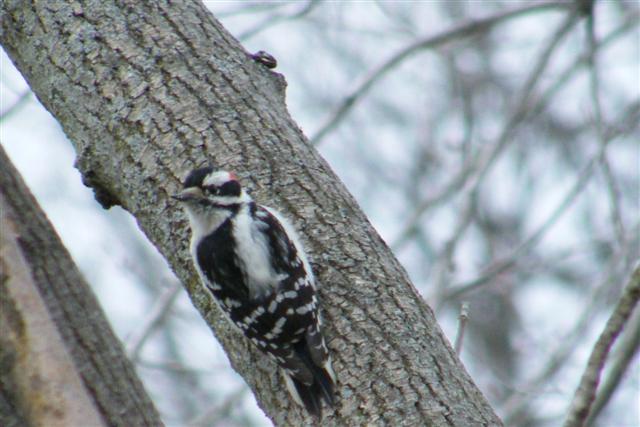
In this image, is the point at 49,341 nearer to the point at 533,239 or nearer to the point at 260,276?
the point at 260,276

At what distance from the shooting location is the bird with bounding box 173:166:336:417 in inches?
158

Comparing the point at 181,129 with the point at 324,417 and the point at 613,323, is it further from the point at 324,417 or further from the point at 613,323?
the point at 613,323

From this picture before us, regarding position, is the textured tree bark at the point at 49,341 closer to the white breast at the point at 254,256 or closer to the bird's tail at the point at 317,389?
the bird's tail at the point at 317,389

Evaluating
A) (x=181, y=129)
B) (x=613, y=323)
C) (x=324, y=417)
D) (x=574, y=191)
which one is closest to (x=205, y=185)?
(x=181, y=129)

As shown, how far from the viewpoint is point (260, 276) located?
4.68 meters

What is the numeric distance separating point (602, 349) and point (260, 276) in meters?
1.92

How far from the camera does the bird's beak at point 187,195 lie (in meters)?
4.21

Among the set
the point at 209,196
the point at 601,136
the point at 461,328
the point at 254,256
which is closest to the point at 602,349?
the point at 461,328

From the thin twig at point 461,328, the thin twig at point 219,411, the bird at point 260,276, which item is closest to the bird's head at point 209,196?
the bird at point 260,276

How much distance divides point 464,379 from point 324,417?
23.3 inches

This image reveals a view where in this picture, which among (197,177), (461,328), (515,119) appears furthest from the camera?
(515,119)

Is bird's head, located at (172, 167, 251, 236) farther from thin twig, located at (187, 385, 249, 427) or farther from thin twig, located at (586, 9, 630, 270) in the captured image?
thin twig, located at (586, 9, 630, 270)

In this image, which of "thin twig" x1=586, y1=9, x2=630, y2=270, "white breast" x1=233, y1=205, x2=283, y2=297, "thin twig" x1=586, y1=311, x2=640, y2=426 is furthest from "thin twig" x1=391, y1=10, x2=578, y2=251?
"thin twig" x1=586, y1=311, x2=640, y2=426

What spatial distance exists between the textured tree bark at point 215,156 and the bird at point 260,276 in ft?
0.21
